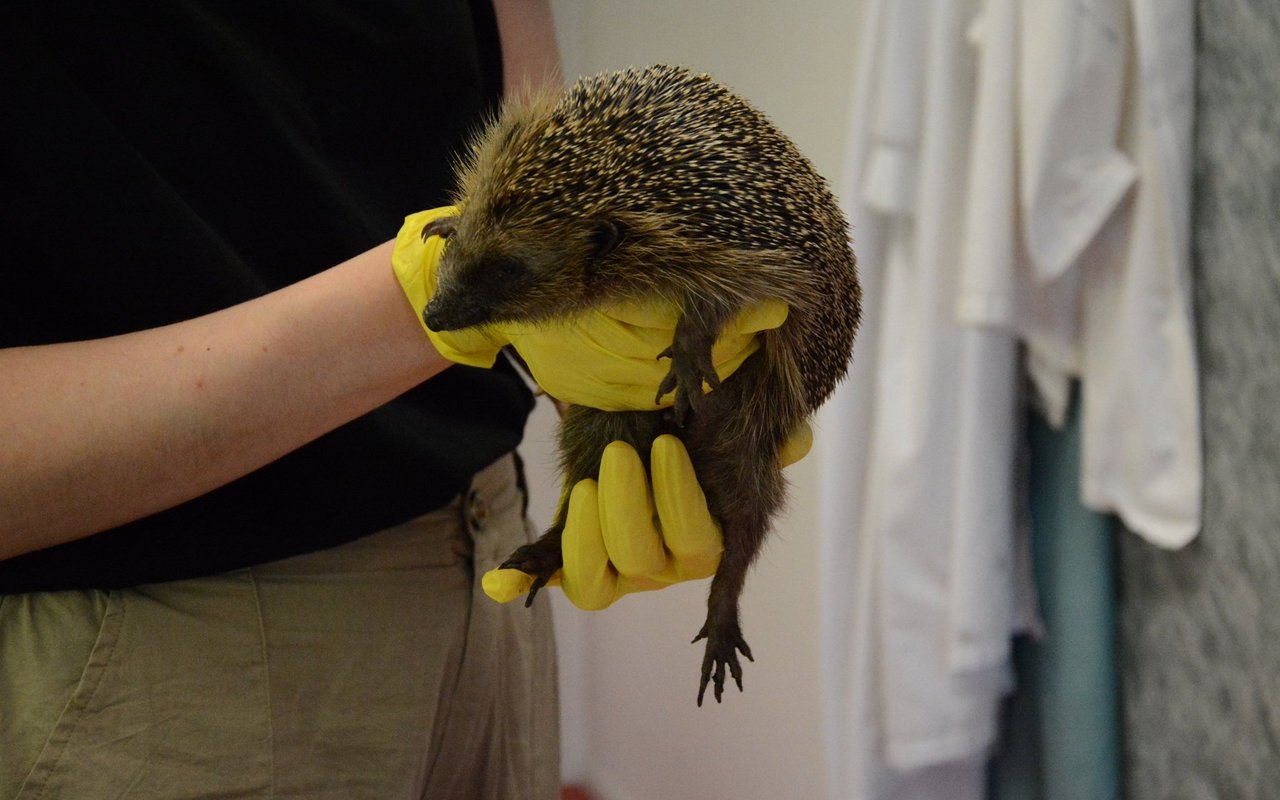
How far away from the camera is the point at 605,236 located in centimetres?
70

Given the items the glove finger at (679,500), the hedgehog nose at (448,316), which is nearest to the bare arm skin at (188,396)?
the hedgehog nose at (448,316)

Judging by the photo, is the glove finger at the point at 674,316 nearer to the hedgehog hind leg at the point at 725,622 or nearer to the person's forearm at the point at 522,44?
the hedgehog hind leg at the point at 725,622

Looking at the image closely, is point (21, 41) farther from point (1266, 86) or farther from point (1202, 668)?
point (1202, 668)

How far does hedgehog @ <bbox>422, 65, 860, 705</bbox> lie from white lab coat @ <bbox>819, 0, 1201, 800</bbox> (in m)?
0.52

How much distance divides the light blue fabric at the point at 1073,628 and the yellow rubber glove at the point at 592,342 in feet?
2.43

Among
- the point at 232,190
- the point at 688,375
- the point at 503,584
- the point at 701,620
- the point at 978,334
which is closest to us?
the point at 688,375

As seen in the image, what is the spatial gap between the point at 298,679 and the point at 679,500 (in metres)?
0.44

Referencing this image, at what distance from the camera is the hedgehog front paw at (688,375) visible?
0.64m

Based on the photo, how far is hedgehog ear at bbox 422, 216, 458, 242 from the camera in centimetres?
75

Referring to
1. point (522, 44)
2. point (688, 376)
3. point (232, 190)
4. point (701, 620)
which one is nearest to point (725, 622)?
point (688, 376)

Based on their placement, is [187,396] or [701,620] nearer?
[187,396]

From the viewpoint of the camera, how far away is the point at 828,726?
56.7 inches

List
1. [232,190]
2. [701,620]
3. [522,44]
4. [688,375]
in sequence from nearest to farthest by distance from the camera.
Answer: [688,375]
[232,190]
[522,44]
[701,620]

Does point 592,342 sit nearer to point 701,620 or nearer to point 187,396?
point 187,396
